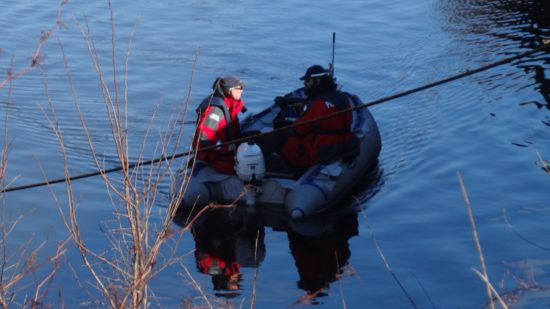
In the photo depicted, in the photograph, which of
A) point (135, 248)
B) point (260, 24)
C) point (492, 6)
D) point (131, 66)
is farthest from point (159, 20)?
point (135, 248)

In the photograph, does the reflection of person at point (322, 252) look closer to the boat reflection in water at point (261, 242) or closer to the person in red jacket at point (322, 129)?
the boat reflection in water at point (261, 242)

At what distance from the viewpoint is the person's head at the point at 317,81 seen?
10.4 meters

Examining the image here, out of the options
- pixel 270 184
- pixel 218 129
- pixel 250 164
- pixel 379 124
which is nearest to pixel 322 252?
pixel 270 184

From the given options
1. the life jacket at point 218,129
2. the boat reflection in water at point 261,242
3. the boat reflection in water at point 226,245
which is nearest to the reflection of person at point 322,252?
the boat reflection in water at point 261,242

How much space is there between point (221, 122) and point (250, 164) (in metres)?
0.60

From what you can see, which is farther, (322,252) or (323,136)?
(323,136)

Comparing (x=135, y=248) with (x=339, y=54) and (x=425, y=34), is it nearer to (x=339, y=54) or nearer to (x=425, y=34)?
(x=339, y=54)

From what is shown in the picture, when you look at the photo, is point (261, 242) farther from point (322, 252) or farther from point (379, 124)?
point (379, 124)

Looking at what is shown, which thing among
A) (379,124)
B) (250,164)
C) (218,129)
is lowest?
(379,124)

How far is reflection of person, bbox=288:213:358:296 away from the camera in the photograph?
29.7ft

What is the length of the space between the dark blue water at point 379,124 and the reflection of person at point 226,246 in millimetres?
27

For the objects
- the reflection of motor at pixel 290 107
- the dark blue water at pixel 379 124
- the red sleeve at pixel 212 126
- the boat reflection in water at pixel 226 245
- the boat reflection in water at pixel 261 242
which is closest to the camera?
the dark blue water at pixel 379 124

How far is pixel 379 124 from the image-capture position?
13.5 m

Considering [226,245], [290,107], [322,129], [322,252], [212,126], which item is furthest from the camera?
[290,107]
